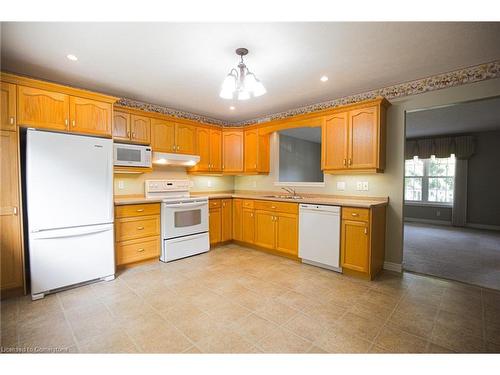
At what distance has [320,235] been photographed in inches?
126

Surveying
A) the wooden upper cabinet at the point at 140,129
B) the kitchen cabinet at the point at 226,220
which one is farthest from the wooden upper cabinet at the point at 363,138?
the wooden upper cabinet at the point at 140,129

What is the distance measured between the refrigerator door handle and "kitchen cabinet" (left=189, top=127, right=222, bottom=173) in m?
1.96

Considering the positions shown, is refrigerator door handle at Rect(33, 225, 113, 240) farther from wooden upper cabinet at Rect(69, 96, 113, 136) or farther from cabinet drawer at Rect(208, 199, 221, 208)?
cabinet drawer at Rect(208, 199, 221, 208)

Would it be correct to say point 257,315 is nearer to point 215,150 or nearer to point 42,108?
point 42,108

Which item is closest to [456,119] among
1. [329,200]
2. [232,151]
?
[329,200]

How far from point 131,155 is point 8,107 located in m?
1.32

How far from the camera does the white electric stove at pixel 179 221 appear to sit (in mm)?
3482

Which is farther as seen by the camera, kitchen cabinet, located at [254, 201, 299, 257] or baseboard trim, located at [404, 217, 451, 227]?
baseboard trim, located at [404, 217, 451, 227]

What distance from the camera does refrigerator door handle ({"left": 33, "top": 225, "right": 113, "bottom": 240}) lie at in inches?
94.2

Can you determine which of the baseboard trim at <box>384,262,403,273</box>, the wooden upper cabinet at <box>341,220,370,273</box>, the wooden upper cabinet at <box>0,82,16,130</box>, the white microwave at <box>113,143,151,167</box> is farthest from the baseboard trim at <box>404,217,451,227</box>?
the wooden upper cabinet at <box>0,82,16,130</box>

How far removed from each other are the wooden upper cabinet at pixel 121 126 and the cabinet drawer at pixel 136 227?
1.16 metres
